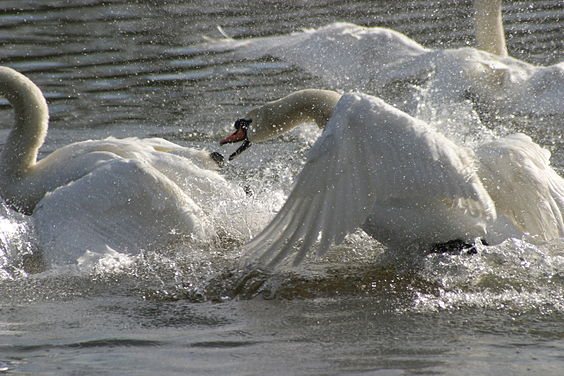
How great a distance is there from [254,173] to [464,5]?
21.5 feet

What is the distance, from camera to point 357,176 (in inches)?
201

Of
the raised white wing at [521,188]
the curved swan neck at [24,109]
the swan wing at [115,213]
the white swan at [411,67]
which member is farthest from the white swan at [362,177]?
the curved swan neck at [24,109]

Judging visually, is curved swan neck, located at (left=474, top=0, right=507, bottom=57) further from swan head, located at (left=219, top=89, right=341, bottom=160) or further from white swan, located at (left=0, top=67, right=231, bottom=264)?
white swan, located at (left=0, top=67, right=231, bottom=264)

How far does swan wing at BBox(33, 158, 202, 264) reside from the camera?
19.0 feet

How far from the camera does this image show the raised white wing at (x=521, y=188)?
5.85m

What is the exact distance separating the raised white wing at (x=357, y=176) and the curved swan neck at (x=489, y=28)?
3717 millimetres

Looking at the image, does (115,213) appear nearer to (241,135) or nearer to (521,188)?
(241,135)

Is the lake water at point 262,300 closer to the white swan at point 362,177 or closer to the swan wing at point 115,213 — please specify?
the swan wing at point 115,213

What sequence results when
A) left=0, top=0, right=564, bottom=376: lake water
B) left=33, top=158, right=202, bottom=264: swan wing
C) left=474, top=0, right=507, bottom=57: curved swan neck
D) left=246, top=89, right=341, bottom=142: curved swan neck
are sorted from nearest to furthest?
1. left=0, top=0, right=564, bottom=376: lake water
2. left=33, top=158, right=202, bottom=264: swan wing
3. left=246, top=89, right=341, bottom=142: curved swan neck
4. left=474, top=0, right=507, bottom=57: curved swan neck

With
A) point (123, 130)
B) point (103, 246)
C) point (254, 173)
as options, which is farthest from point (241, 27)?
point (103, 246)

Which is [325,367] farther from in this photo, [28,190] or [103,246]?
[28,190]

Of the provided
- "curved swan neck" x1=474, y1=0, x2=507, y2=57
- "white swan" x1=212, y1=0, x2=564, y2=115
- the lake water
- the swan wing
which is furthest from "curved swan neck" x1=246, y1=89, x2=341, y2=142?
"curved swan neck" x1=474, y1=0, x2=507, y2=57

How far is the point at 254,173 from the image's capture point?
309 inches

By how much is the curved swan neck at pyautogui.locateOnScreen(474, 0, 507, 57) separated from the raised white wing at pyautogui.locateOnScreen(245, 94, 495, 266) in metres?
3.72
